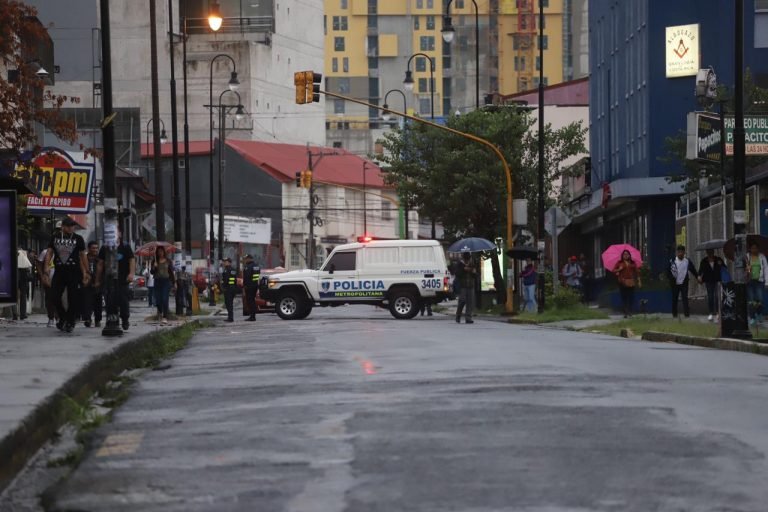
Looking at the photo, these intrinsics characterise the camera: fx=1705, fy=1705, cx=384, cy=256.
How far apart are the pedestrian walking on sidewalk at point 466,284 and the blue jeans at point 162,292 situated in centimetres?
719

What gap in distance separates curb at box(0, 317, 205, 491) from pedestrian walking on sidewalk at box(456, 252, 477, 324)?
17.6m

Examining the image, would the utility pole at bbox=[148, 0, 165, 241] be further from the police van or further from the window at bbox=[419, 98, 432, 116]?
the window at bbox=[419, 98, 432, 116]

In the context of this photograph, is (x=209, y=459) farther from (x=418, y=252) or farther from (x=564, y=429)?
(x=418, y=252)

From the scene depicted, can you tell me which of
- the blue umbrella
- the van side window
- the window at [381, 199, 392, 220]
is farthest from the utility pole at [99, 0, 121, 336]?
the window at [381, 199, 392, 220]

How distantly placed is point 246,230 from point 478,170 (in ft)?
130

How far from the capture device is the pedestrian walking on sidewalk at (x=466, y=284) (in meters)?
38.1

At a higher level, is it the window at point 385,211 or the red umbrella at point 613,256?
the window at point 385,211

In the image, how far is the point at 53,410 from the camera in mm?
12102

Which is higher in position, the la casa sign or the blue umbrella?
the la casa sign

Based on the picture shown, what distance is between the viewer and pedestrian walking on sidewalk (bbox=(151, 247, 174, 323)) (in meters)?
32.6

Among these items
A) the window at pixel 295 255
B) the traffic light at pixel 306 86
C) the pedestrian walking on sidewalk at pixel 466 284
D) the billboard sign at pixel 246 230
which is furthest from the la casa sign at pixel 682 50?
the window at pixel 295 255

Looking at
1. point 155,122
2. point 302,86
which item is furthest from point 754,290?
point 155,122

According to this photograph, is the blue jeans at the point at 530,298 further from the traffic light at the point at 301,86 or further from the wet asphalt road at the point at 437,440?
the wet asphalt road at the point at 437,440

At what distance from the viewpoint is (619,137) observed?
60938mm
